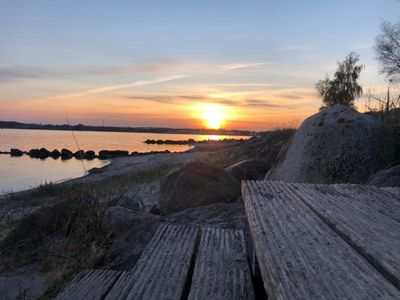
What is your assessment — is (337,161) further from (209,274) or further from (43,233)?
(209,274)

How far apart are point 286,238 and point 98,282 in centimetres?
131

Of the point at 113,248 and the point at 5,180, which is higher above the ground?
the point at 113,248

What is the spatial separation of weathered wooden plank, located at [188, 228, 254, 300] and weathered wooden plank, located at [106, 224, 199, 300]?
56mm

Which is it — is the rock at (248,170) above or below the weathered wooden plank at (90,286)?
below

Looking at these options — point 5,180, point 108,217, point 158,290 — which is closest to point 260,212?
point 158,290

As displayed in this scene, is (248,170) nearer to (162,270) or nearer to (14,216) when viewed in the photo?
(14,216)

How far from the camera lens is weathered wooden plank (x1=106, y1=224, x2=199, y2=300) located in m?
1.66

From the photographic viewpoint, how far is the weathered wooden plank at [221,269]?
1635 millimetres

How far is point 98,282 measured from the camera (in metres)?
2.24

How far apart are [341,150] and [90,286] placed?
16.2 ft

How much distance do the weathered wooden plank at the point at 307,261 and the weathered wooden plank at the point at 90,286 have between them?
3.00ft

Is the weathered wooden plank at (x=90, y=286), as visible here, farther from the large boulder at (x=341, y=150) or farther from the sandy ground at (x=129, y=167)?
the sandy ground at (x=129, y=167)

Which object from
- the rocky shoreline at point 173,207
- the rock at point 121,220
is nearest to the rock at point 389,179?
the rocky shoreline at point 173,207

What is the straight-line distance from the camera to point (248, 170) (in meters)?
9.79
